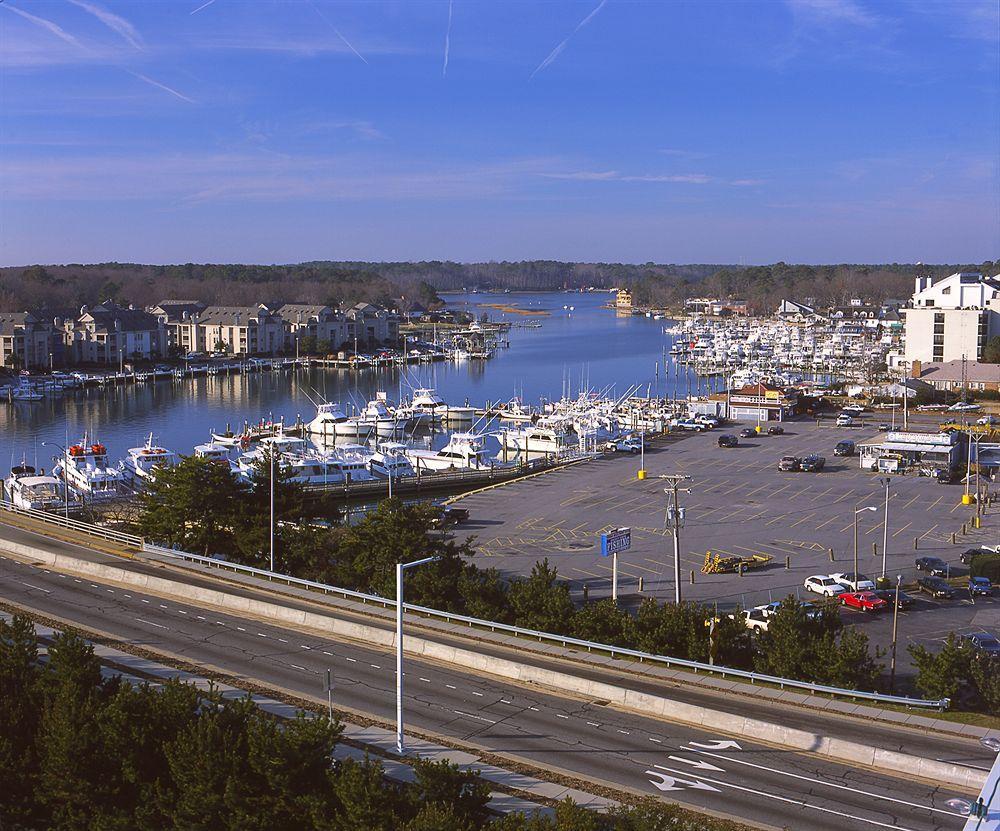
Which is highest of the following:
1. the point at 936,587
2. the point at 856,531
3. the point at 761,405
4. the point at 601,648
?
the point at 761,405

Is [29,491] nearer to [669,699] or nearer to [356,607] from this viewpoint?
[356,607]

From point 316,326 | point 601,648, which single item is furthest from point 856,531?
point 316,326

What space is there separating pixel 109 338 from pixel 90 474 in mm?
44454

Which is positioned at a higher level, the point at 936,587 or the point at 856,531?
the point at 856,531

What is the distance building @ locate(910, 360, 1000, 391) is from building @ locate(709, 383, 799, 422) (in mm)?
10021

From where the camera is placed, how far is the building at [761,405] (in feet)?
144

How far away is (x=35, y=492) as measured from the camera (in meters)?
30.8

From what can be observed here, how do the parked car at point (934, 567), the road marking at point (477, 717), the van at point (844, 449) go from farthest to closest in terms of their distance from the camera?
1. the van at point (844, 449)
2. the parked car at point (934, 567)
3. the road marking at point (477, 717)

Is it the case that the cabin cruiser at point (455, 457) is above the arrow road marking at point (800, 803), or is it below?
below

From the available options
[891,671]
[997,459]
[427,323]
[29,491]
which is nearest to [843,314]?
[427,323]

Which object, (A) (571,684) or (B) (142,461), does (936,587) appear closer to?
(A) (571,684)

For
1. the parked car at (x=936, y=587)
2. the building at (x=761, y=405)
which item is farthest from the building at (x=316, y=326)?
the parked car at (x=936, y=587)

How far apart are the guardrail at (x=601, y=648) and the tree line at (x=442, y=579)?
309 mm

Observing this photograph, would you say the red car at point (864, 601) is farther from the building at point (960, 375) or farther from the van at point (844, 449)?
the building at point (960, 375)
